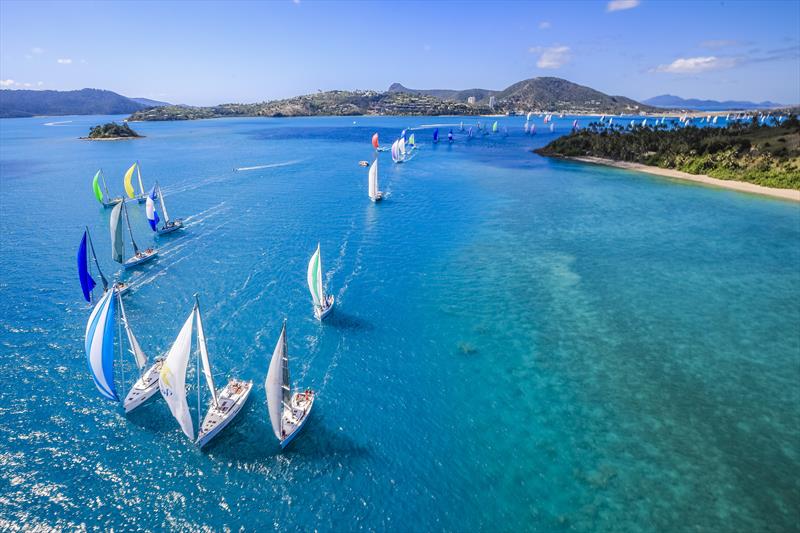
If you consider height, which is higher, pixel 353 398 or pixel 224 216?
pixel 224 216

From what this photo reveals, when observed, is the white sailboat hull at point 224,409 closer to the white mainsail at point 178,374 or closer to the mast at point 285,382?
the white mainsail at point 178,374

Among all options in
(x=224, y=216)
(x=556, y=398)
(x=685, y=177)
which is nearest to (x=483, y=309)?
(x=556, y=398)

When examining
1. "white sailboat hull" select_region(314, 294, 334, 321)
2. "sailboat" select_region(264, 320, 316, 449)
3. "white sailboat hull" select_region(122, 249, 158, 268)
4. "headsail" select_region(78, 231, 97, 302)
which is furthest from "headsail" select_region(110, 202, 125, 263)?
"sailboat" select_region(264, 320, 316, 449)

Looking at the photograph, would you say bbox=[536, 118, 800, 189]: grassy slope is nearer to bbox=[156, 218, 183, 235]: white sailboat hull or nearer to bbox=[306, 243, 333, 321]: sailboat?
bbox=[306, 243, 333, 321]: sailboat

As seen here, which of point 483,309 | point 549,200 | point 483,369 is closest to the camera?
point 483,369

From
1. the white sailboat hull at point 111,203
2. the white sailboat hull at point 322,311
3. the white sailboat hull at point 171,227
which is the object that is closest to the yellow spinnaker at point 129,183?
the white sailboat hull at point 111,203

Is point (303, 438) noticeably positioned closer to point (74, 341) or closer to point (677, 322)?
point (74, 341)
